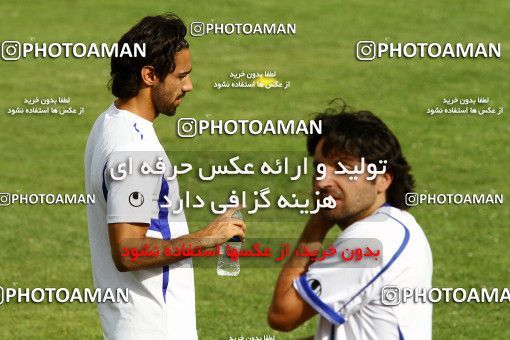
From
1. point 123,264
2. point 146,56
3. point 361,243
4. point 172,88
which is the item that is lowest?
point 361,243

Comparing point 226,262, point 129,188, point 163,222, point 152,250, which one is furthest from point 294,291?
point 226,262

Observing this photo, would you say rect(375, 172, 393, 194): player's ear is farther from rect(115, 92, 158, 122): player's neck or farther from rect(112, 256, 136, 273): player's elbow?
rect(115, 92, 158, 122): player's neck

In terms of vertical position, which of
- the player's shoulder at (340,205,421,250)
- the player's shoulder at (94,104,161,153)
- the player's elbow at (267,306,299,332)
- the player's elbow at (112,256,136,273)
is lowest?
the player's elbow at (267,306,299,332)

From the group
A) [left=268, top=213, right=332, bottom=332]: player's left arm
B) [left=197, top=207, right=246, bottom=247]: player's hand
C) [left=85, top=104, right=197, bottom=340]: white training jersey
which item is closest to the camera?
[left=268, top=213, right=332, bottom=332]: player's left arm

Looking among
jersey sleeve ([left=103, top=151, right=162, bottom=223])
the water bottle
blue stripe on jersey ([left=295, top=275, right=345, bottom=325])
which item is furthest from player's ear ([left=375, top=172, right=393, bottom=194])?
the water bottle

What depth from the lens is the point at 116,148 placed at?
260 inches

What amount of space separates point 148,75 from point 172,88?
167mm

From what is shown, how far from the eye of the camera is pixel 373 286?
522 cm

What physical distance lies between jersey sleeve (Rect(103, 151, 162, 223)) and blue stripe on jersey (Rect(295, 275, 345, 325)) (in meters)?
1.42

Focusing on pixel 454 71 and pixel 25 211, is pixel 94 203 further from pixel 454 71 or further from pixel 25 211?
pixel 454 71

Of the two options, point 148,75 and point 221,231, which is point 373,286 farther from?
point 148,75

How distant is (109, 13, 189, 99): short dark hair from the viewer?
6855 millimetres

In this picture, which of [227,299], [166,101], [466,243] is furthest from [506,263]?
[166,101]

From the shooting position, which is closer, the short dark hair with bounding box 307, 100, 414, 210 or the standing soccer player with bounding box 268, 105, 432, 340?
the standing soccer player with bounding box 268, 105, 432, 340
